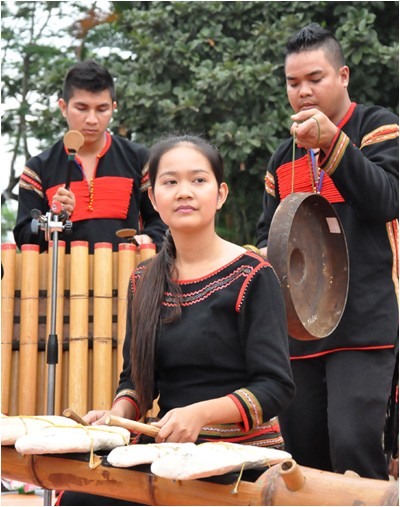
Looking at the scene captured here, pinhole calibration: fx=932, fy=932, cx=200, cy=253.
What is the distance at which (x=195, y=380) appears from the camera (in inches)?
109

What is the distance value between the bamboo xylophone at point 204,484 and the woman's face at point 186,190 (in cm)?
88

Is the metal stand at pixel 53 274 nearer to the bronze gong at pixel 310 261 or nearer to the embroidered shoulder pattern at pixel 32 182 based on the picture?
the embroidered shoulder pattern at pixel 32 182

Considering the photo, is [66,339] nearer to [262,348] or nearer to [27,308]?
[27,308]

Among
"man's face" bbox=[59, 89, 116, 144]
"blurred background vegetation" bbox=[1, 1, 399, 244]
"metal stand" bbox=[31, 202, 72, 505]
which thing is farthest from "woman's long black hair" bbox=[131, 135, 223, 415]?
"blurred background vegetation" bbox=[1, 1, 399, 244]

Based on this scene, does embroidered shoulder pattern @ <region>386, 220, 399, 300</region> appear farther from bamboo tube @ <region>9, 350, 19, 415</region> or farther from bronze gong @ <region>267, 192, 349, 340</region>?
bamboo tube @ <region>9, 350, 19, 415</region>

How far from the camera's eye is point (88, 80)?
16.7ft

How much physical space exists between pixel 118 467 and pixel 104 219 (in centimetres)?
294

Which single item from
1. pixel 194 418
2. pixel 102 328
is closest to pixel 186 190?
pixel 194 418

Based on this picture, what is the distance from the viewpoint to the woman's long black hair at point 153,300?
2.85 meters

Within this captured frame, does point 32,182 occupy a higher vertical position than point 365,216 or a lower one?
higher

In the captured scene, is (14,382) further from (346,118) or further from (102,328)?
(346,118)

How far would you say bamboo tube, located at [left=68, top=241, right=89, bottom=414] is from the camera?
15.7ft

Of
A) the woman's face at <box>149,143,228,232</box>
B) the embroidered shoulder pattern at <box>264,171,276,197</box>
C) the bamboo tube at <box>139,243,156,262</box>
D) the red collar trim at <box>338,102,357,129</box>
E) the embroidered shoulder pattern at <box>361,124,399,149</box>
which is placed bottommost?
the bamboo tube at <box>139,243,156,262</box>

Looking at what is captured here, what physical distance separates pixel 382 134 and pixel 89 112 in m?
1.96
